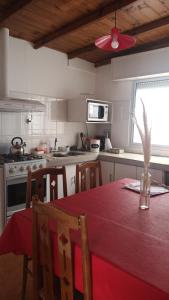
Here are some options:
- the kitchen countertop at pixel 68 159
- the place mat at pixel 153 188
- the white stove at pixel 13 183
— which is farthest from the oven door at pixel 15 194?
the place mat at pixel 153 188

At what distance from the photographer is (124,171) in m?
3.16

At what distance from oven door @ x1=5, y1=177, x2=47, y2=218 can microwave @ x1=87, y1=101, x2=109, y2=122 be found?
1.40 m

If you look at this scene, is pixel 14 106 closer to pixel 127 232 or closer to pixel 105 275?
pixel 127 232

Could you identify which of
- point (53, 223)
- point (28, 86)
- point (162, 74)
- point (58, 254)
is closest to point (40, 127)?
point (28, 86)

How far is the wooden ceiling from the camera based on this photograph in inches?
92.7

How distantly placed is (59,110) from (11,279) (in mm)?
2378

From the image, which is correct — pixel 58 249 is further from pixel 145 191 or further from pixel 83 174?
pixel 83 174

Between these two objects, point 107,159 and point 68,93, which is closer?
point 107,159

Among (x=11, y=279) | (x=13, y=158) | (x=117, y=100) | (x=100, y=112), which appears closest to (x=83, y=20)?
(x=100, y=112)

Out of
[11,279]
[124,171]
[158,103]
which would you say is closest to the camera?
[11,279]

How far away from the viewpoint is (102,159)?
3.44m

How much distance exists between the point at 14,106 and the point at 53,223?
66.1 inches

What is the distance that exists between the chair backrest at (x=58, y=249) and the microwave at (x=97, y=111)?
2.49 meters

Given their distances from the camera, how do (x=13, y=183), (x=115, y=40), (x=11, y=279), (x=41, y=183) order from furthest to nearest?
(x=13, y=183)
(x=11, y=279)
(x=41, y=183)
(x=115, y=40)
